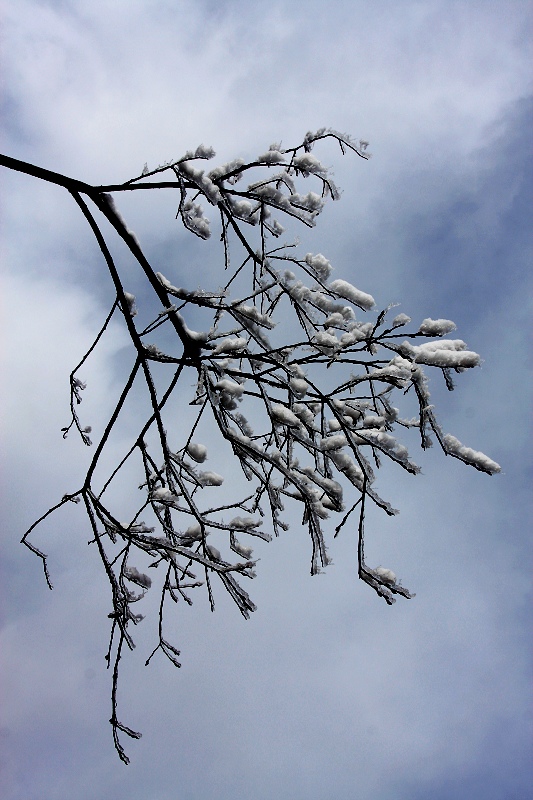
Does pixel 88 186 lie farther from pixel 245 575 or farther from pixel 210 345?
pixel 245 575

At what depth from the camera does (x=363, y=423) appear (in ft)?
9.88

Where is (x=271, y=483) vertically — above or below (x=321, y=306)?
below

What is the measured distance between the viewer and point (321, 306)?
2.88m

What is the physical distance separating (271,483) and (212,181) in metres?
1.79

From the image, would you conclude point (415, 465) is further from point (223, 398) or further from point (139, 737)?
point (139, 737)

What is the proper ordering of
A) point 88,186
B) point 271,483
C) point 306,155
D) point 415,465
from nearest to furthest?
point 415,465, point 271,483, point 306,155, point 88,186

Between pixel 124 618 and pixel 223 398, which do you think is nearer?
pixel 223 398

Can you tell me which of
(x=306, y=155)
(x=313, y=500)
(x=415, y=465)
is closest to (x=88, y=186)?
(x=306, y=155)

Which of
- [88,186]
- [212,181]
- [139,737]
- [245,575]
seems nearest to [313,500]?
[245,575]

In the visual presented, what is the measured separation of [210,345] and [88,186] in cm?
161

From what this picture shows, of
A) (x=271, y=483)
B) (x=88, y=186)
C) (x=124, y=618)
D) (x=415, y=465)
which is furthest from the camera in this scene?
(x=124, y=618)

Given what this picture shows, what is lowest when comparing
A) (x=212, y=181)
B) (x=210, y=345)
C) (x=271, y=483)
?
(x=271, y=483)

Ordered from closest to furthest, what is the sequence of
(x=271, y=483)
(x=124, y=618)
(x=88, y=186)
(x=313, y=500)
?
(x=313, y=500) → (x=271, y=483) → (x=88, y=186) → (x=124, y=618)

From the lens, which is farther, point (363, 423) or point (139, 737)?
point (139, 737)
